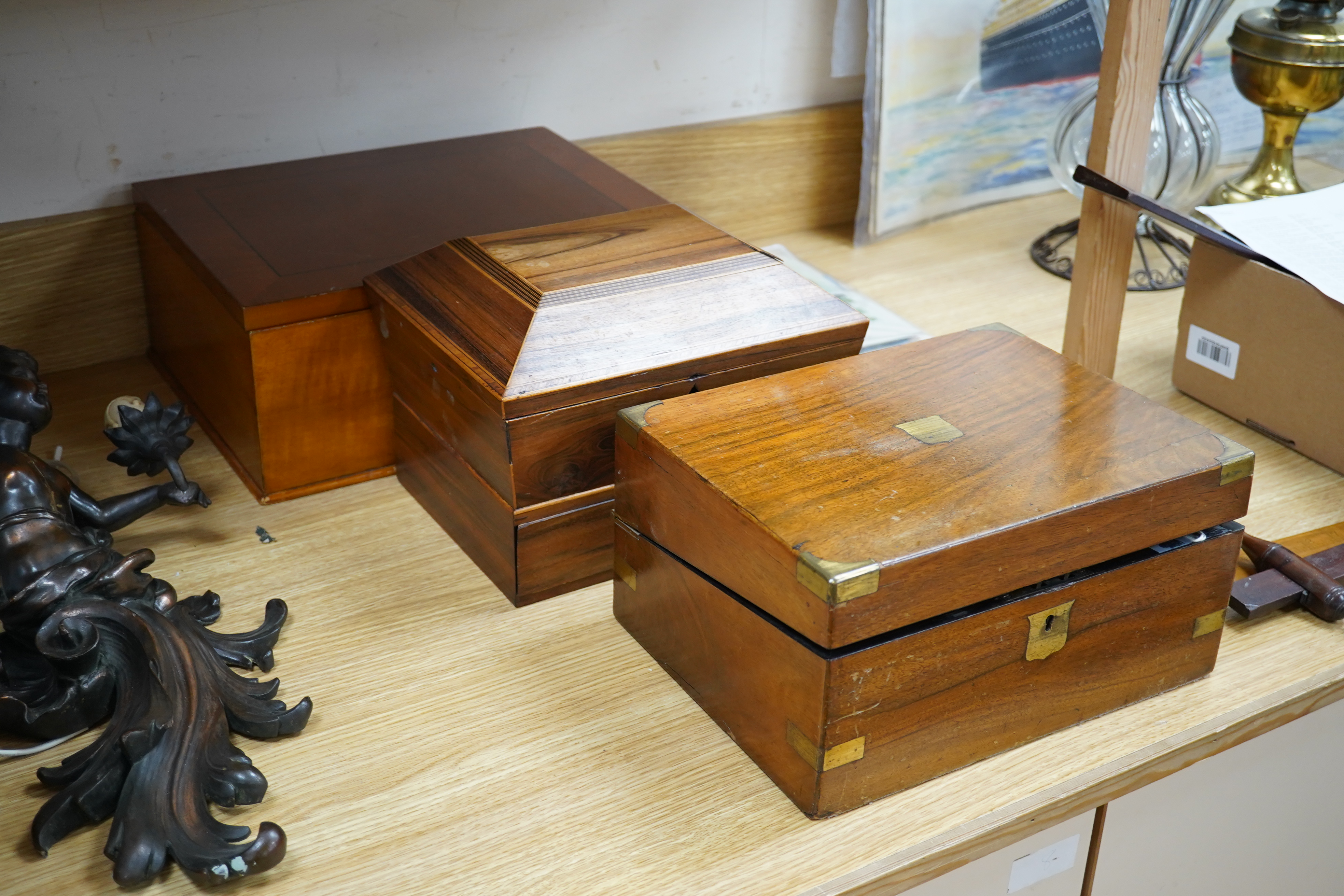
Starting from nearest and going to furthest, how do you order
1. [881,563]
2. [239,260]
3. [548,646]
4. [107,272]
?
[881,563], [548,646], [239,260], [107,272]

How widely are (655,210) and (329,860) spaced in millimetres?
562

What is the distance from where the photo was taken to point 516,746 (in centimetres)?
72

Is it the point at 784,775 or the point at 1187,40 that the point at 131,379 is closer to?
the point at 784,775

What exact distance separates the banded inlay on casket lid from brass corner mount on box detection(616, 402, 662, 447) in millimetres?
156

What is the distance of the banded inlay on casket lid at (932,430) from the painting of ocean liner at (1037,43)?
81 cm

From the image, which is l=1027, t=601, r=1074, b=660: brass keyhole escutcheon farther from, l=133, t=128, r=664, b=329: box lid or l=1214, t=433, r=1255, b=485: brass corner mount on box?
l=133, t=128, r=664, b=329: box lid

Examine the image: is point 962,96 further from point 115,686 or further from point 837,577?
point 115,686

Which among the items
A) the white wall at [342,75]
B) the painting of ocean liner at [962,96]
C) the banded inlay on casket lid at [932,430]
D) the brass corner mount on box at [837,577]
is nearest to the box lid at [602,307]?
the banded inlay on casket lid at [932,430]

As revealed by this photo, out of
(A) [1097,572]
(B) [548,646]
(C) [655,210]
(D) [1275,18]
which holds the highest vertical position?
(D) [1275,18]

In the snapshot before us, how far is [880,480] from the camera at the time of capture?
682 millimetres

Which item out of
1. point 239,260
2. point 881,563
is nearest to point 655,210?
point 239,260

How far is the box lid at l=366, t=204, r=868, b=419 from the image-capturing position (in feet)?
2.57

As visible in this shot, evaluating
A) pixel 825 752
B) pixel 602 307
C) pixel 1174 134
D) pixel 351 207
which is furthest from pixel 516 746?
pixel 1174 134

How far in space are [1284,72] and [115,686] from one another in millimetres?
1182
